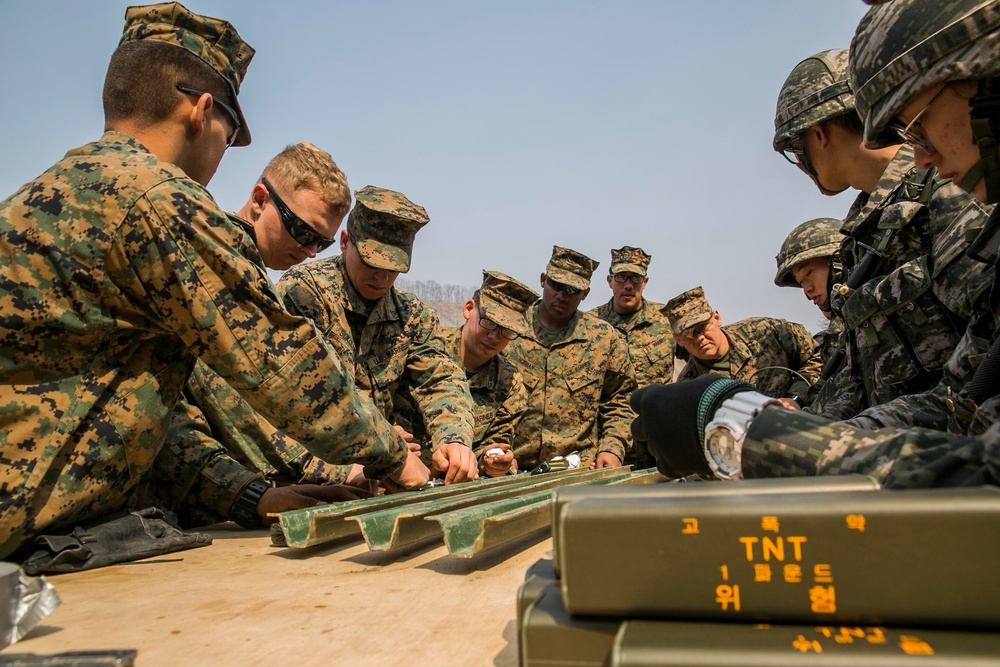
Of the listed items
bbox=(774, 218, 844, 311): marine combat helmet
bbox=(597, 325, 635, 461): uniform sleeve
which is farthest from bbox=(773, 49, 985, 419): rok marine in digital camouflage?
bbox=(597, 325, 635, 461): uniform sleeve

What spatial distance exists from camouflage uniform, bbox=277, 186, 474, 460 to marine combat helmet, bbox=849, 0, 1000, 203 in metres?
2.52

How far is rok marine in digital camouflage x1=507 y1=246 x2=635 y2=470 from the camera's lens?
624 cm

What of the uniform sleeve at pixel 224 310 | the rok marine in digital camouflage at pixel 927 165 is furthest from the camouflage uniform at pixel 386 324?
the rok marine in digital camouflage at pixel 927 165

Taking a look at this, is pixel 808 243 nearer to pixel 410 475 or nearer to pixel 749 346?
pixel 749 346

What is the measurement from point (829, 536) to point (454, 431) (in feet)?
10.4

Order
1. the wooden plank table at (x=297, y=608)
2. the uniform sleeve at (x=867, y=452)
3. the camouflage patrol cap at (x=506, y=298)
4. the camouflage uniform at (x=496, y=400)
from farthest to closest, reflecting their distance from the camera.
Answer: the camouflage uniform at (x=496, y=400)
the camouflage patrol cap at (x=506, y=298)
the wooden plank table at (x=297, y=608)
the uniform sleeve at (x=867, y=452)

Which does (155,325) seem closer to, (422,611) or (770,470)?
(422,611)

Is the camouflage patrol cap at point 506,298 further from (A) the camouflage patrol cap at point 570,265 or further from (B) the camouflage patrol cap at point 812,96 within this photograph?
(B) the camouflage patrol cap at point 812,96

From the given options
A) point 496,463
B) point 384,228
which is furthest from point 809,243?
point 384,228

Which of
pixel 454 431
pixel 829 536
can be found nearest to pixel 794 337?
pixel 454 431

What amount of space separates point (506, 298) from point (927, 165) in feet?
12.3

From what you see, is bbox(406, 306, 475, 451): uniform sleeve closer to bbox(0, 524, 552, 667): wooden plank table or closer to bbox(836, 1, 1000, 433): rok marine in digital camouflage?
bbox(0, 524, 552, 667): wooden plank table

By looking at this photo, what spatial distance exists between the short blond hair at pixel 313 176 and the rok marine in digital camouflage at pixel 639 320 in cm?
500

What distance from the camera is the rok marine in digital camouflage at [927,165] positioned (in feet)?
3.68
